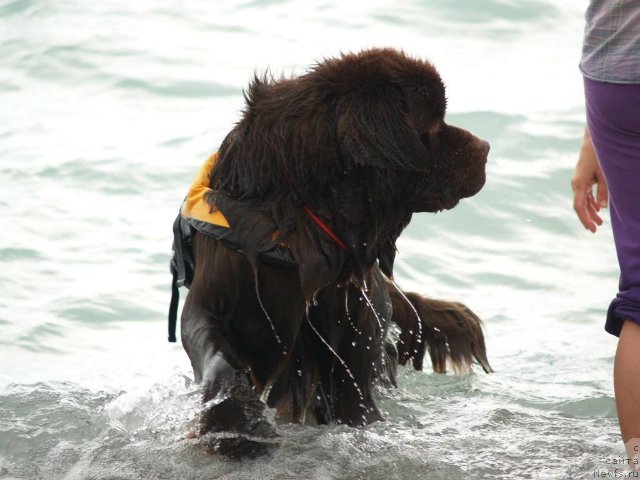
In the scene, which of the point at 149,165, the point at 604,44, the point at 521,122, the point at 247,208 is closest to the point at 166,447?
the point at 247,208

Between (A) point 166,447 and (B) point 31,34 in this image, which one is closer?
(A) point 166,447

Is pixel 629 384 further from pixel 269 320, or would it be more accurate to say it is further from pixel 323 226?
pixel 269 320

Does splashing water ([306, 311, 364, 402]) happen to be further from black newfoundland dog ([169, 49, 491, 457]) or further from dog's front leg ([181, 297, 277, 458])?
dog's front leg ([181, 297, 277, 458])

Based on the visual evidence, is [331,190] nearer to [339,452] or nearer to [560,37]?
[339,452]

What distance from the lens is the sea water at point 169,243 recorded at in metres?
4.04

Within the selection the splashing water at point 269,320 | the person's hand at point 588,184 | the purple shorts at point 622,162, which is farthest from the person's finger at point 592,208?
the splashing water at point 269,320

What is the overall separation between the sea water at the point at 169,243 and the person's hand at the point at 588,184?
31.2 inches

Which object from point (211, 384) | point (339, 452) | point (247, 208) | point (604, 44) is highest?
point (604, 44)

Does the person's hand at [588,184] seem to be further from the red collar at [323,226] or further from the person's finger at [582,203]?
the red collar at [323,226]

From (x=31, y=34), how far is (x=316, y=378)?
7.02 m

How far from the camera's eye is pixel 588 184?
147 inches

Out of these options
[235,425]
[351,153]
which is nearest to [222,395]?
[235,425]

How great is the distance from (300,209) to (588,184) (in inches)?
35.4

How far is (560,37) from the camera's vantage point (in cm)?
1057
